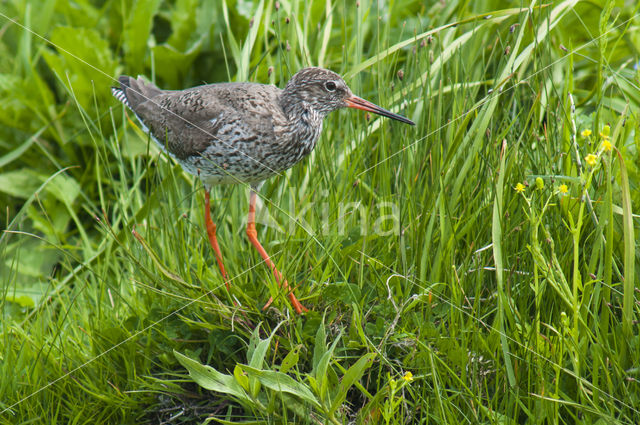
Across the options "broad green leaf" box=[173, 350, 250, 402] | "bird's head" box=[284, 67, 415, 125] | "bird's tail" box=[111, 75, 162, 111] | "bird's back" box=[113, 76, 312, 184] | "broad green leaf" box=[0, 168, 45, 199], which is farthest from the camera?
"broad green leaf" box=[0, 168, 45, 199]

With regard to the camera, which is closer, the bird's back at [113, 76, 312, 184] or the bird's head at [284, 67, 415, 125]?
the bird's back at [113, 76, 312, 184]

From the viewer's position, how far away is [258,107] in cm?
303

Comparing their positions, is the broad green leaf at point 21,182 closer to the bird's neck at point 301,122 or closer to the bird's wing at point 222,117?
the bird's wing at point 222,117

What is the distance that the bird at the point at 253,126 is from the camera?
2.95 m

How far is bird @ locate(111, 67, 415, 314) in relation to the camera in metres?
2.95

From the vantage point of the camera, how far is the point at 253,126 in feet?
9.73

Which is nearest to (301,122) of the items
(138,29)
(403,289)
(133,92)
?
(403,289)

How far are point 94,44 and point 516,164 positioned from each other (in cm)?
316

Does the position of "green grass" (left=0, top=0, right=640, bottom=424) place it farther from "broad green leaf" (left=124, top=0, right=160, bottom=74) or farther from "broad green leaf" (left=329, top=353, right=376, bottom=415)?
"broad green leaf" (left=124, top=0, right=160, bottom=74)

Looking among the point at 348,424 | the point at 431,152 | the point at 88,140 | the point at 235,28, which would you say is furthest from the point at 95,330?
the point at 235,28

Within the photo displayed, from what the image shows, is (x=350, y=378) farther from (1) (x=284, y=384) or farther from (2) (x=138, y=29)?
(2) (x=138, y=29)

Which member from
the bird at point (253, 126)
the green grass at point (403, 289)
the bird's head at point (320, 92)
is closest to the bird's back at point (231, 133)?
the bird at point (253, 126)

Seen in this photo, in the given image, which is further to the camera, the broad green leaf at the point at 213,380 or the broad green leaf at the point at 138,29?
the broad green leaf at the point at 138,29

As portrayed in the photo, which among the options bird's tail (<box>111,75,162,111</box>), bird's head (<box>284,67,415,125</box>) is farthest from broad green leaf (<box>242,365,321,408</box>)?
bird's tail (<box>111,75,162,111</box>)
